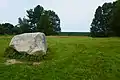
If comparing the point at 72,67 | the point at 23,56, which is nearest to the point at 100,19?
the point at 23,56

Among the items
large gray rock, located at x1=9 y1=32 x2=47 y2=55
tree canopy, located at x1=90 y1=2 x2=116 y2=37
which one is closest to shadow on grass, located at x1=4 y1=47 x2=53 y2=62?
large gray rock, located at x1=9 y1=32 x2=47 y2=55

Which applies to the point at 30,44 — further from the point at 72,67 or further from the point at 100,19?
the point at 100,19

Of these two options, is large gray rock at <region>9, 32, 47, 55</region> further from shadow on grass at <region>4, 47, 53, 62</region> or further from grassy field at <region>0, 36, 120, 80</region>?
grassy field at <region>0, 36, 120, 80</region>

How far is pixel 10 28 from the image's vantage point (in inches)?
2859

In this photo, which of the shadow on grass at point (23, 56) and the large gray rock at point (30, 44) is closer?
the shadow on grass at point (23, 56)

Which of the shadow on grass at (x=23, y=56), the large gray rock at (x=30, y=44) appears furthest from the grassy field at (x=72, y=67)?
the large gray rock at (x=30, y=44)

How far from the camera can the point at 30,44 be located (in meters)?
22.7

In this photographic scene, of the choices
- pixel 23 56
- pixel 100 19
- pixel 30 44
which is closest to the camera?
pixel 23 56

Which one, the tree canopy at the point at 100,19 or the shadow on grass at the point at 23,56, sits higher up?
the tree canopy at the point at 100,19

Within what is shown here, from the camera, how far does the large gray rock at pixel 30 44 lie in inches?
861

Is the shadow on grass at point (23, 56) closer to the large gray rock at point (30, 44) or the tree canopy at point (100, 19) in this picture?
the large gray rock at point (30, 44)

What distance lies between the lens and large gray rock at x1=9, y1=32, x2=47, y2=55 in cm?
2186

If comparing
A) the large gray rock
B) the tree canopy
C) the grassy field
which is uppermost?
the tree canopy

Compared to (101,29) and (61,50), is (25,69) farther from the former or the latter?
(101,29)
